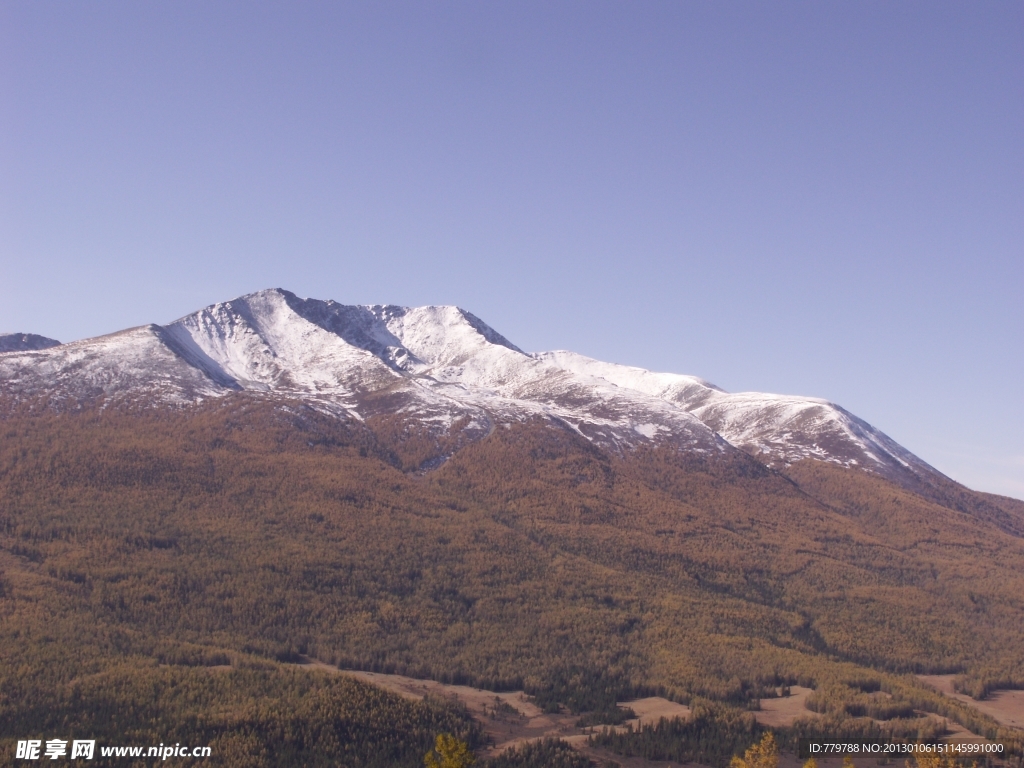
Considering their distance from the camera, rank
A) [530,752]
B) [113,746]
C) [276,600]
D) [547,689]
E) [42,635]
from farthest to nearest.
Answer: [276,600], [547,689], [42,635], [530,752], [113,746]

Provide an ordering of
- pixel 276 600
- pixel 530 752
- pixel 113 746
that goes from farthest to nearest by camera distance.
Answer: pixel 276 600, pixel 530 752, pixel 113 746

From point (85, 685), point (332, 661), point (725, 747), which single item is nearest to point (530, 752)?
point (725, 747)

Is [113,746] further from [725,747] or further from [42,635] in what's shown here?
[725,747]

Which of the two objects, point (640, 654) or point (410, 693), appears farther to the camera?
point (640, 654)

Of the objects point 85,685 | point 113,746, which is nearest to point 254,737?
point 113,746

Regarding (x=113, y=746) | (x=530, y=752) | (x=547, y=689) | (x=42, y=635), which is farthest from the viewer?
(x=547, y=689)

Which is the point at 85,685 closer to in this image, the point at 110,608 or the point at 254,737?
the point at 254,737

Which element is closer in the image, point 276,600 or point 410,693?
point 410,693

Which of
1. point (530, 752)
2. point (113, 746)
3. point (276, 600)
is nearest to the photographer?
Answer: point (113, 746)
